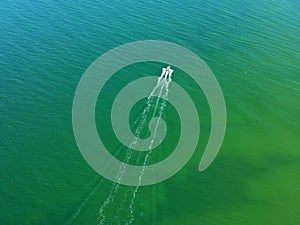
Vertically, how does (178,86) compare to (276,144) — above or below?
above

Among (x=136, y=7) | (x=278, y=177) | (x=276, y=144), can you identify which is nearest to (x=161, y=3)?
(x=136, y=7)

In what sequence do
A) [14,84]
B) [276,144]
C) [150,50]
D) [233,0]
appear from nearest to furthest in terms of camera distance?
[276,144], [14,84], [150,50], [233,0]

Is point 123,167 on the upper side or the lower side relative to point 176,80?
lower

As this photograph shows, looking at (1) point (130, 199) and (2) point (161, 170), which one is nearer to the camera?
(1) point (130, 199)

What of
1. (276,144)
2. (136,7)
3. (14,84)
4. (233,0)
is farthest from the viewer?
(233,0)

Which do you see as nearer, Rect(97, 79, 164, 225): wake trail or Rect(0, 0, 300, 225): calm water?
Rect(97, 79, 164, 225): wake trail

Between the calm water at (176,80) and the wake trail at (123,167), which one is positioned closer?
the wake trail at (123,167)

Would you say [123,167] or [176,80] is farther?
[176,80]

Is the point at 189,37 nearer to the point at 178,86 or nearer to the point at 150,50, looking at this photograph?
the point at 150,50
